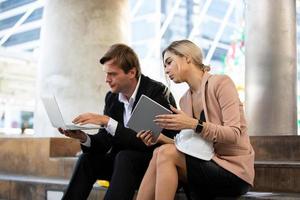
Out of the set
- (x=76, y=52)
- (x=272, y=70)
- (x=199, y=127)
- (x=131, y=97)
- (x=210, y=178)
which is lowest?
(x=210, y=178)

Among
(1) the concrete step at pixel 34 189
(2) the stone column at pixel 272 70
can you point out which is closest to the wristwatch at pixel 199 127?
(1) the concrete step at pixel 34 189

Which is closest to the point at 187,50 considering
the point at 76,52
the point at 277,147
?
the point at 277,147

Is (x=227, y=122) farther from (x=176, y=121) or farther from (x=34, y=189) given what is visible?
(x=34, y=189)

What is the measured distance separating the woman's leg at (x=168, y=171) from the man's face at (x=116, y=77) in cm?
67

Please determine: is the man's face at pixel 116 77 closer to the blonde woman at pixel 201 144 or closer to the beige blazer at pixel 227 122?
the blonde woman at pixel 201 144

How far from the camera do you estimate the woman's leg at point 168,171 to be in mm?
2582

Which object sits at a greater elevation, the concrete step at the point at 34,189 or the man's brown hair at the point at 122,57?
the man's brown hair at the point at 122,57

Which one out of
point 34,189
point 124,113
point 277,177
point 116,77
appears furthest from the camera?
point 34,189

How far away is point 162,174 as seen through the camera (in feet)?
8.57

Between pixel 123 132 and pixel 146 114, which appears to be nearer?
pixel 146 114

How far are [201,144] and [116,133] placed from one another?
63cm

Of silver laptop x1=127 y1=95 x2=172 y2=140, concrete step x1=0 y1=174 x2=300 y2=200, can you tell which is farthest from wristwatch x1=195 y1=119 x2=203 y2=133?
concrete step x1=0 y1=174 x2=300 y2=200

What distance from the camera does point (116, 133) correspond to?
310 centimetres

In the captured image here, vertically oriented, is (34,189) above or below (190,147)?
below
